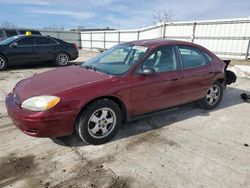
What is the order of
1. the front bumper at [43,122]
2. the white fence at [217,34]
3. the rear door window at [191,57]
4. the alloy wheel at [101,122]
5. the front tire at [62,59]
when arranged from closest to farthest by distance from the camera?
1. the front bumper at [43,122]
2. the alloy wheel at [101,122]
3. the rear door window at [191,57]
4. the front tire at [62,59]
5. the white fence at [217,34]

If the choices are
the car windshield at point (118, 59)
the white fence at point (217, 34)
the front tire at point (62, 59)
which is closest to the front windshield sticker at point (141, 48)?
the car windshield at point (118, 59)

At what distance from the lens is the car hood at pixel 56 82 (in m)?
3.16

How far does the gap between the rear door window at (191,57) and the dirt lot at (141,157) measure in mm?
1120

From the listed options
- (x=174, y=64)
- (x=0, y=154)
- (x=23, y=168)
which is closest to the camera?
(x=23, y=168)

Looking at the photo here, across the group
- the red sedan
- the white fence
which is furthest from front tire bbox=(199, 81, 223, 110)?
the white fence

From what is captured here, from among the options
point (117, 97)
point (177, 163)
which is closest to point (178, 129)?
point (177, 163)

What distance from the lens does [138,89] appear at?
3641mm

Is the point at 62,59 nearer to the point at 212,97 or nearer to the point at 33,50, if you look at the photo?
the point at 33,50

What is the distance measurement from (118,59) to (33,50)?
716 cm

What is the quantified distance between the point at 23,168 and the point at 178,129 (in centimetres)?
257

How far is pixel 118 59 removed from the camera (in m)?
4.19

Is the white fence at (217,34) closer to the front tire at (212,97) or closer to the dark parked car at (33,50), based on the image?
the dark parked car at (33,50)

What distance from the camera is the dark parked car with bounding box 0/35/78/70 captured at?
9453 millimetres

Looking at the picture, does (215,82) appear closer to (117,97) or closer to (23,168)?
(117,97)
